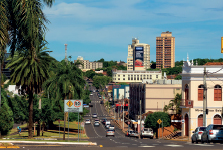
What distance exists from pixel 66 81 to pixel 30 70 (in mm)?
4797

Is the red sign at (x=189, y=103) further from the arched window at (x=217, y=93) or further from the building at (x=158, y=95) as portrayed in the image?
the building at (x=158, y=95)

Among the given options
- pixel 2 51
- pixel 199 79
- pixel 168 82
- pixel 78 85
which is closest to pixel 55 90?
pixel 78 85

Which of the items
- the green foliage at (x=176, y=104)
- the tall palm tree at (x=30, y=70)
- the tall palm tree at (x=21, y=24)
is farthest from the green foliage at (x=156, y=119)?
the tall palm tree at (x=21, y=24)

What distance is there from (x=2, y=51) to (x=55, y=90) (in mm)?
17917

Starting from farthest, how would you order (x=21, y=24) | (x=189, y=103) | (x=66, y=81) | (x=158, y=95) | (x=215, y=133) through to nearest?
(x=158, y=95) → (x=189, y=103) → (x=66, y=81) → (x=215, y=133) → (x=21, y=24)

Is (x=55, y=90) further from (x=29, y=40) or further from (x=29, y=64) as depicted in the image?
(x=29, y=40)

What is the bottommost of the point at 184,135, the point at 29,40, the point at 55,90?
the point at 184,135

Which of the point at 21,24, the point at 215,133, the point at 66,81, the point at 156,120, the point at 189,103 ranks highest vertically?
the point at 21,24

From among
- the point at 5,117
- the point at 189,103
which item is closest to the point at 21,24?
the point at 5,117

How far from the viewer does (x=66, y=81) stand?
1553 inches

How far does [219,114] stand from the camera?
53.5 metres

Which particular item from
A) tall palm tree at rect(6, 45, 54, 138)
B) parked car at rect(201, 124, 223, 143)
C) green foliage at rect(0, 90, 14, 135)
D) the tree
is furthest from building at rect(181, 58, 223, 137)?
parked car at rect(201, 124, 223, 143)

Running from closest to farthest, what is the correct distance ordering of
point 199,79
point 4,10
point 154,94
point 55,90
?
point 4,10, point 55,90, point 199,79, point 154,94

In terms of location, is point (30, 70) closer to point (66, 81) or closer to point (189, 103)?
point (66, 81)
